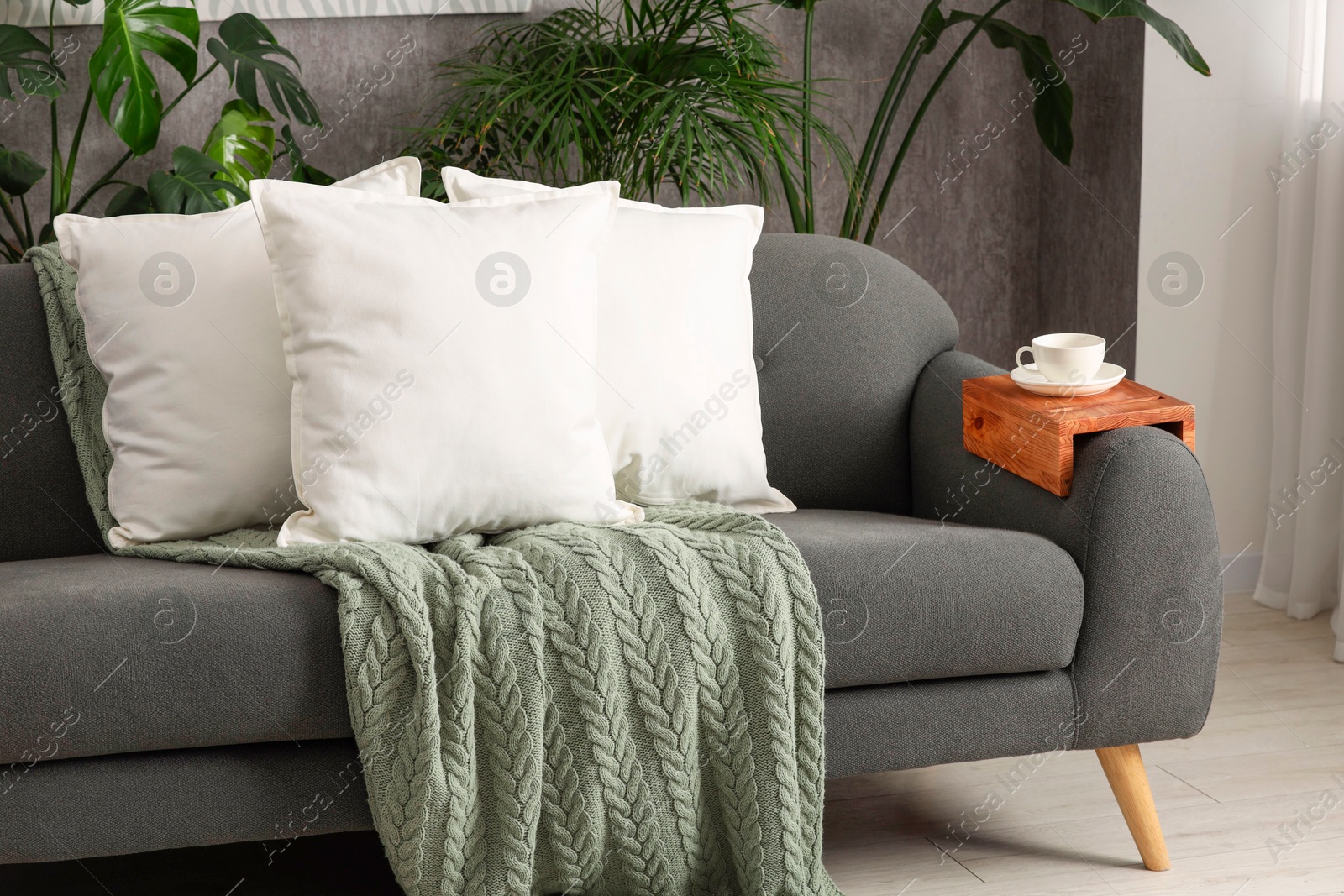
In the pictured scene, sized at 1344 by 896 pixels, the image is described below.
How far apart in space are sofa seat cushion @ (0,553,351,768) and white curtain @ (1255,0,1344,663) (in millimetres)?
2081

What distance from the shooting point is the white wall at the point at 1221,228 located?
2623 millimetres

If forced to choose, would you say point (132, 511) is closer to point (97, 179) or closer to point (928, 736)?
point (928, 736)

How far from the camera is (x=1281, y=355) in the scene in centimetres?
265

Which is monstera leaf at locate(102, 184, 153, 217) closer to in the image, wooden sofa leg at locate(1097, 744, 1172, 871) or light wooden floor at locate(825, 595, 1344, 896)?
light wooden floor at locate(825, 595, 1344, 896)

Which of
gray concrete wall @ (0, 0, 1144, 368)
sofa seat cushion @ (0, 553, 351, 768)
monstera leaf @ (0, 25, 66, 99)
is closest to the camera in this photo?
sofa seat cushion @ (0, 553, 351, 768)

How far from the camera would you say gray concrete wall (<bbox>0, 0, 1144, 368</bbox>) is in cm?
273

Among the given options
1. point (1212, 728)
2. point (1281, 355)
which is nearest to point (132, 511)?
point (1212, 728)

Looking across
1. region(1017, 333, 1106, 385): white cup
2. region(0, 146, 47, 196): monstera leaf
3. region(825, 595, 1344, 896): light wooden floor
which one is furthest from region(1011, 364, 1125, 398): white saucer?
region(0, 146, 47, 196): monstera leaf

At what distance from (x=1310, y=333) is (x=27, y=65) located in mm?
2650

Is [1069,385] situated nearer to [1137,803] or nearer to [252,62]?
[1137,803]

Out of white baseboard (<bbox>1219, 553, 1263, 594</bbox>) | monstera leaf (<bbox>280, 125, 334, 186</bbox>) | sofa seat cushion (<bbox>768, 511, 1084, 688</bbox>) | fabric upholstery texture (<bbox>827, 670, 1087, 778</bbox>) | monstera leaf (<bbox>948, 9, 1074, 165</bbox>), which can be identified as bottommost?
white baseboard (<bbox>1219, 553, 1263, 594</bbox>)

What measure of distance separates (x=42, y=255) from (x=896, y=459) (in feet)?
A: 4.25

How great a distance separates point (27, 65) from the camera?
2332mm

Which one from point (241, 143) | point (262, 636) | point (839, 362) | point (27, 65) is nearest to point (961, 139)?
point (839, 362)
